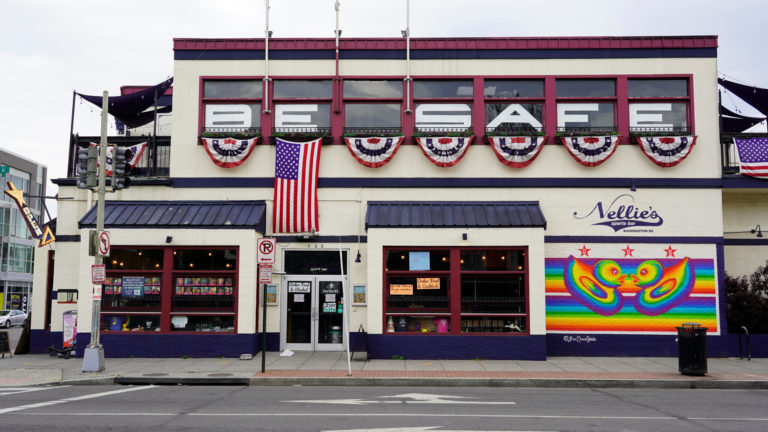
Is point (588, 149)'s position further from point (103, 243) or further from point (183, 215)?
point (103, 243)

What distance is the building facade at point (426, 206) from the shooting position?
17312 mm

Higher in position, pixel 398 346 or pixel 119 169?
pixel 119 169

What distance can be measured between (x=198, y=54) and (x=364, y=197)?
22.4 ft

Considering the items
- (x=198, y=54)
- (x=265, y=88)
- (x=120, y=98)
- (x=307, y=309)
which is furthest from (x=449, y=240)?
(x=120, y=98)

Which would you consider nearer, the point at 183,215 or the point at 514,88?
the point at 183,215

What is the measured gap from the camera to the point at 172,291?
17.5 meters

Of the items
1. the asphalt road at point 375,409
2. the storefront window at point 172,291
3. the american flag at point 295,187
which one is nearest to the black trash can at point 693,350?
the asphalt road at point 375,409

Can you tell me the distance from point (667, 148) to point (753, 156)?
8.90 feet

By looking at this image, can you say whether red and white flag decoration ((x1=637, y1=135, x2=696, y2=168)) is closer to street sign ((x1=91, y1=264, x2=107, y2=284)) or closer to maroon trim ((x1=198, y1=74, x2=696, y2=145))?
maroon trim ((x1=198, y1=74, x2=696, y2=145))

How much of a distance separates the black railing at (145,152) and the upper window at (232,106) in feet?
6.31

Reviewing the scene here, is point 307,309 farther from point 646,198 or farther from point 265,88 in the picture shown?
point 646,198

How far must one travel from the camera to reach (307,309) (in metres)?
18.4

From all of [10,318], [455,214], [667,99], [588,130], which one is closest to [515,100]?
[588,130]

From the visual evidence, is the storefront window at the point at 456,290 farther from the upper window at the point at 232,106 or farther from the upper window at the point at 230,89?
the upper window at the point at 230,89
